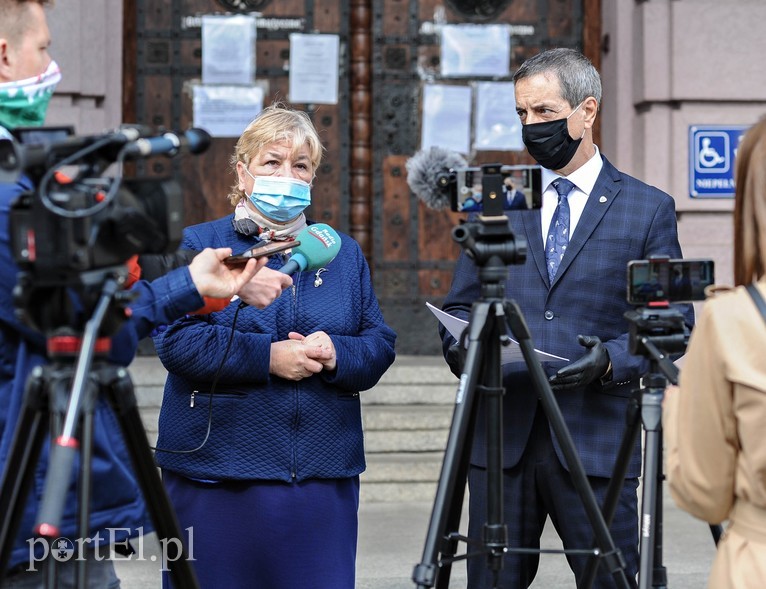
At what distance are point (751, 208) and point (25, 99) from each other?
1541 mm

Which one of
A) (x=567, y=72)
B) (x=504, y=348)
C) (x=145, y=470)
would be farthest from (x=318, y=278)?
(x=145, y=470)

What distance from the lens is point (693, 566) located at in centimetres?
519

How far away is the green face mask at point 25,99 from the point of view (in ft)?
8.27

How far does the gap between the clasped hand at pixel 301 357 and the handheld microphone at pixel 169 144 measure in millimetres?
1054

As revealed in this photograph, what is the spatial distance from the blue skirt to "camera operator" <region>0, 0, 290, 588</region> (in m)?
0.69

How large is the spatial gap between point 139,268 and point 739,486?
155 centimetres

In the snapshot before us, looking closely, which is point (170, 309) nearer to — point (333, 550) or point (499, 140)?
point (333, 550)

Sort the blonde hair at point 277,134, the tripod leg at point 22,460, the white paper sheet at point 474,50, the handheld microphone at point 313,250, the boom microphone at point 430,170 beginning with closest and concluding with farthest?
the tripod leg at point 22,460 → the boom microphone at point 430,170 → the handheld microphone at point 313,250 → the blonde hair at point 277,134 → the white paper sheet at point 474,50

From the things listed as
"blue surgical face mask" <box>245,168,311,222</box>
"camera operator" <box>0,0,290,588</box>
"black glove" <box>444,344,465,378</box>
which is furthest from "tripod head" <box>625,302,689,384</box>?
"blue surgical face mask" <box>245,168,311,222</box>

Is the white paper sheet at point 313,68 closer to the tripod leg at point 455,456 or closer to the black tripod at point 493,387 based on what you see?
the black tripod at point 493,387

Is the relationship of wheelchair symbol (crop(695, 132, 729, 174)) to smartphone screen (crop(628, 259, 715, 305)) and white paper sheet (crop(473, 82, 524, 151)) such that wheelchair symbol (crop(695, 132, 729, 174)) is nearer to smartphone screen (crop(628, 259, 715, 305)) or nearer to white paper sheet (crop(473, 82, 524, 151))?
white paper sheet (crop(473, 82, 524, 151))

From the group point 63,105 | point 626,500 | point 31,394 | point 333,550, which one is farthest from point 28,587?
point 63,105

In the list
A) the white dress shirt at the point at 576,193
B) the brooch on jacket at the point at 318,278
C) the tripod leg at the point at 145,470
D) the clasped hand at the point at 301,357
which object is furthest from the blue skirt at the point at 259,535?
the white dress shirt at the point at 576,193

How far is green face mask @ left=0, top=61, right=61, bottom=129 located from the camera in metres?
2.52
